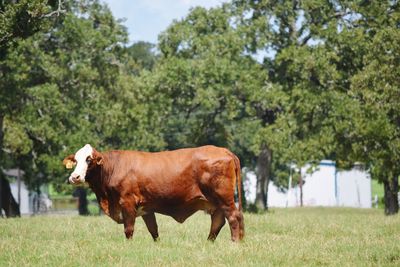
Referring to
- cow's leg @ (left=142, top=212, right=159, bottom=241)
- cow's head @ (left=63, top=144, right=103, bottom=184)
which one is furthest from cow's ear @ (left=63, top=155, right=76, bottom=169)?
cow's leg @ (left=142, top=212, right=159, bottom=241)

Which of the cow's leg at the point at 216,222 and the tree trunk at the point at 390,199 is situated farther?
the tree trunk at the point at 390,199

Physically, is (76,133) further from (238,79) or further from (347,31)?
(347,31)

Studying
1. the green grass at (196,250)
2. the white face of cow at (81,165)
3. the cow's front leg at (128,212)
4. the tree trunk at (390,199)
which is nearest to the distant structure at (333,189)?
the tree trunk at (390,199)

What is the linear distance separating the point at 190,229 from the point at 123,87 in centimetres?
2120

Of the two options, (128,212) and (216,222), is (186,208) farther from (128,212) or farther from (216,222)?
(128,212)

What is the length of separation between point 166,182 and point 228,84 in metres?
21.8

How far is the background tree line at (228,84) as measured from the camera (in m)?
29.9

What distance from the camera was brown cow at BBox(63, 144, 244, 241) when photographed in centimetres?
1225

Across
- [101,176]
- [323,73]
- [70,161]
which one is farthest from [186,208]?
[323,73]

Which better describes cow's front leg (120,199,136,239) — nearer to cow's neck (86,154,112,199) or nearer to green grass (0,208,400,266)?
green grass (0,208,400,266)

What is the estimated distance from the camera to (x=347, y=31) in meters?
32.5

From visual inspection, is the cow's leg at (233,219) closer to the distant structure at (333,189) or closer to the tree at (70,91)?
the tree at (70,91)

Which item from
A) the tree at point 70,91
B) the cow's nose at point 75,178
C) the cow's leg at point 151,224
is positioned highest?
the tree at point 70,91

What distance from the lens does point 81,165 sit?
12.4 meters
